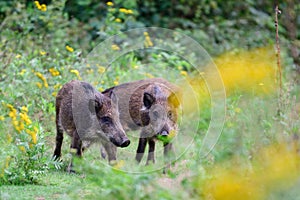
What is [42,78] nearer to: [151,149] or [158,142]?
[158,142]

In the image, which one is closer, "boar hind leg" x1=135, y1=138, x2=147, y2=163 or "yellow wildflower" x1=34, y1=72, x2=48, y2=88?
"boar hind leg" x1=135, y1=138, x2=147, y2=163

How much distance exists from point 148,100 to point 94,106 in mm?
740

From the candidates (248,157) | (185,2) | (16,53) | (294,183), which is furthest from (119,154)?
(185,2)

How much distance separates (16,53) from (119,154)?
2.87 meters

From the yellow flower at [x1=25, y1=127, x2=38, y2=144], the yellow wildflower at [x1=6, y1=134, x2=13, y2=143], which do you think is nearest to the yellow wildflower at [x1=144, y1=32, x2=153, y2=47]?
the yellow wildflower at [x1=6, y1=134, x2=13, y2=143]

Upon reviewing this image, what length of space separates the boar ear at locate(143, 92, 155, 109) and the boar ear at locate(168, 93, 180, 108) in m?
0.21

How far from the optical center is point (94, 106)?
26.3 ft

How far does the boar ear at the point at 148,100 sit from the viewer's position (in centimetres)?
841

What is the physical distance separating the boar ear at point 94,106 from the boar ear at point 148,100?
668 millimetres

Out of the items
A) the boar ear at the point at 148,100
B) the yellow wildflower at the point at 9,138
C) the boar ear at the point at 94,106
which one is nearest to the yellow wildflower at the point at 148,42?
the boar ear at the point at 148,100

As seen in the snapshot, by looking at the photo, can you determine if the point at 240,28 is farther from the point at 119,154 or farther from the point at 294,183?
the point at 294,183

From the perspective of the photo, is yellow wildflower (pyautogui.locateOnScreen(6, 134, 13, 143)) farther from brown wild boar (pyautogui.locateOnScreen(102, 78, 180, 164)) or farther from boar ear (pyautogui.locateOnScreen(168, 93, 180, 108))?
boar ear (pyautogui.locateOnScreen(168, 93, 180, 108))

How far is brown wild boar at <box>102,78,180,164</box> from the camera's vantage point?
8.31 metres

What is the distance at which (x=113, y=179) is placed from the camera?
15.8ft
